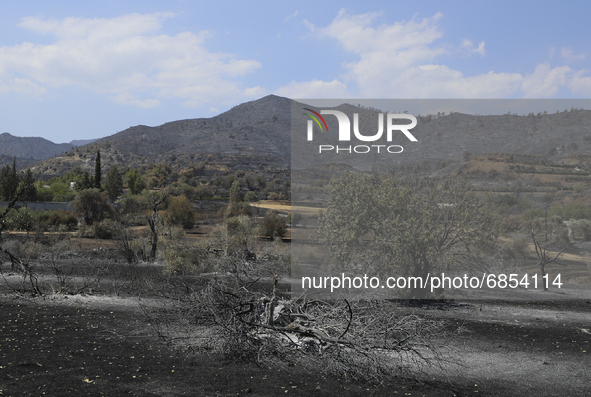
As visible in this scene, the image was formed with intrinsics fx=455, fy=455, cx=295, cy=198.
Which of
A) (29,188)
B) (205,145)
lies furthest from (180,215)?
(205,145)

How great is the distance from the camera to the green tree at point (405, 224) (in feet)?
42.0

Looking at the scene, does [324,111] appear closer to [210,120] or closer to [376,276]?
[376,276]

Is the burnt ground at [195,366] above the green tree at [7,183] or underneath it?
underneath

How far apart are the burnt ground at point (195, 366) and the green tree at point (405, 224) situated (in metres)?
3.43

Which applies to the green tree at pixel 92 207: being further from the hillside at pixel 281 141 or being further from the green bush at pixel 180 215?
the hillside at pixel 281 141

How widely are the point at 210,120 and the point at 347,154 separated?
11063cm

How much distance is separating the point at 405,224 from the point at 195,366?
319 inches

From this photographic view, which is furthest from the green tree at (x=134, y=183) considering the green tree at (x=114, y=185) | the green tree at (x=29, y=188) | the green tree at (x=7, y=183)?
the green tree at (x=7, y=183)

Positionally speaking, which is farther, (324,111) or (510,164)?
(510,164)

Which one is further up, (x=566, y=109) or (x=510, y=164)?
(x=566, y=109)

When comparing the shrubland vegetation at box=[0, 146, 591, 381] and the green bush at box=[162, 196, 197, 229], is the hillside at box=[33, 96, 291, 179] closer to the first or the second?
the green bush at box=[162, 196, 197, 229]

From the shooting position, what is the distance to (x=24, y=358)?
19.8 ft

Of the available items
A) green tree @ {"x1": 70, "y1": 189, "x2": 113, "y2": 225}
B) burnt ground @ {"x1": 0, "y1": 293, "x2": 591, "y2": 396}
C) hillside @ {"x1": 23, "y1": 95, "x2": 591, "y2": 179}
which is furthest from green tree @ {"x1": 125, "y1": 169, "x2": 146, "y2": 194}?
burnt ground @ {"x1": 0, "y1": 293, "x2": 591, "y2": 396}

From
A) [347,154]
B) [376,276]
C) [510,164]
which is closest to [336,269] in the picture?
[376,276]
